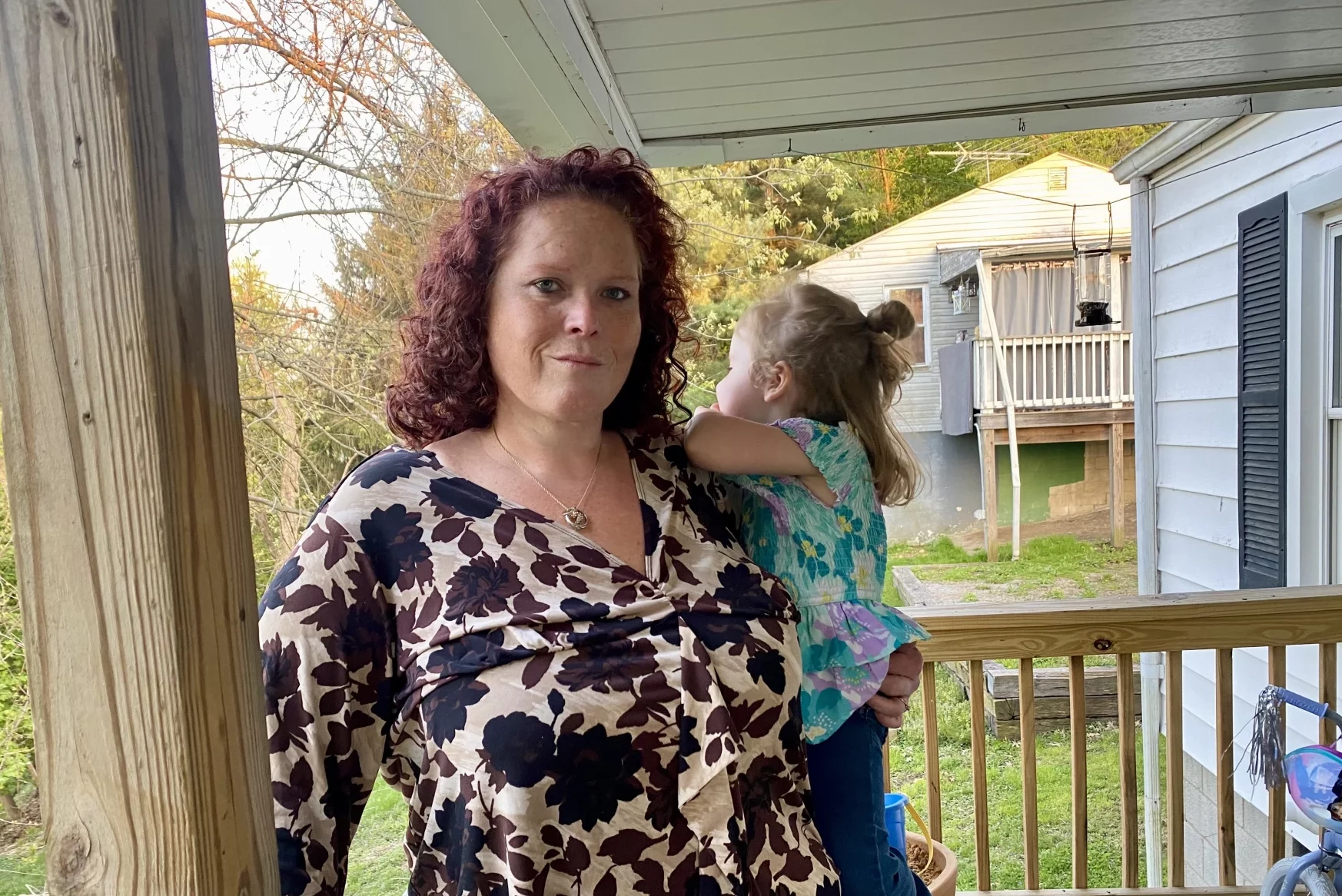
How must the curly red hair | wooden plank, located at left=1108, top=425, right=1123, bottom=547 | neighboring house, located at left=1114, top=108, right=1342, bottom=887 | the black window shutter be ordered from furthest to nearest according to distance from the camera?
1. wooden plank, located at left=1108, top=425, right=1123, bottom=547
2. the black window shutter
3. neighboring house, located at left=1114, top=108, right=1342, bottom=887
4. the curly red hair

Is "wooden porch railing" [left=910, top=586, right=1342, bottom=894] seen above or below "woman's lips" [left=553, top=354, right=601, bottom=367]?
below

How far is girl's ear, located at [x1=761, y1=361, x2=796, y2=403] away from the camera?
1.81 meters

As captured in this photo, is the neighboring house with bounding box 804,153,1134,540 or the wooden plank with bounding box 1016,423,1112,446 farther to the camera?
the wooden plank with bounding box 1016,423,1112,446

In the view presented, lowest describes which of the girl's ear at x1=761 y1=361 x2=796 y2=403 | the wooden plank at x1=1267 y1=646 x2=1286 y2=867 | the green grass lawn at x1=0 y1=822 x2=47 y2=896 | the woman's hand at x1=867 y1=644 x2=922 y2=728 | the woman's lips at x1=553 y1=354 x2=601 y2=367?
the green grass lawn at x1=0 y1=822 x2=47 y2=896

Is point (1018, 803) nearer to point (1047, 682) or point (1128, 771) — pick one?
point (1047, 682)

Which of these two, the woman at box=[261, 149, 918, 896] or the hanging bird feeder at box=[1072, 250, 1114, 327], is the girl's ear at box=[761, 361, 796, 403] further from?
the hanging bird feeder at box=[1072, 250, 1114, 327]

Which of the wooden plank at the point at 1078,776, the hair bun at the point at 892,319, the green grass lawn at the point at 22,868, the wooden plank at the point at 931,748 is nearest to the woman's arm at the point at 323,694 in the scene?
the hair bun at the point at 892,319

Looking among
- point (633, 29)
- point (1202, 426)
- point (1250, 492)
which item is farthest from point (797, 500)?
point (1202, 426)

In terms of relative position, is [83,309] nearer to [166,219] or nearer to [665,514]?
[166,219]

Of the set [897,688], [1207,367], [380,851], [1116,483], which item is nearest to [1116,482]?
[1116,483]

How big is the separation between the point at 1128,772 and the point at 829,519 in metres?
1.34

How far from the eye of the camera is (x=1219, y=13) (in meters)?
2.04

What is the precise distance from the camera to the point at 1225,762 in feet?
7.58

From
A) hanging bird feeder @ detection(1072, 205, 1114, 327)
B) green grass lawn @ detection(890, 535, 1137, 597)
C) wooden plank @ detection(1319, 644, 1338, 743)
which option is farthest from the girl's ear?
green grass lawn @ detection(890, 535, 1137, 597)
